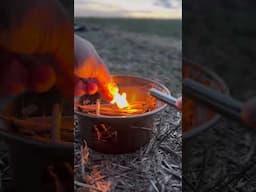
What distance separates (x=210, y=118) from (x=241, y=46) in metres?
0.23

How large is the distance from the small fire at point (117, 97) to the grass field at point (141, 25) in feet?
7.14

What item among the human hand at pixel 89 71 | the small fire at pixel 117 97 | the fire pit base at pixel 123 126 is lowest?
the fire pit base at pixel 123 126

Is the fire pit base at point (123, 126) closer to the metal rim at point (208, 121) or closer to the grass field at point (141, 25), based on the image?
the metal rim at point (208, 121)

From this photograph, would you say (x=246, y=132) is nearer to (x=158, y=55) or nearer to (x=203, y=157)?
(x=203, y=157)

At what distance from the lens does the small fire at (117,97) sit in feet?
6.78

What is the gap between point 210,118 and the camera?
1.36m

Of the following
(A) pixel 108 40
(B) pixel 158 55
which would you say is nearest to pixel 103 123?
(B) pixel 158 55

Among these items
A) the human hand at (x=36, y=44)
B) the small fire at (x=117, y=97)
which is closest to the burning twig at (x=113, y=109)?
the small fire at (x=117, y=97)

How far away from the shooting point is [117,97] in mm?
2102

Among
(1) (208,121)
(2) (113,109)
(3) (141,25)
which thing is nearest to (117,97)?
(2) (113,109)

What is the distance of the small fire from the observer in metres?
2.07

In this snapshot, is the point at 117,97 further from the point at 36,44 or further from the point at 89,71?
the point at 36,44

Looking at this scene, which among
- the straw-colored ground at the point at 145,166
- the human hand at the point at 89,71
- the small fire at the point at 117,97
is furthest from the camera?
the small fire at the point at 117,97

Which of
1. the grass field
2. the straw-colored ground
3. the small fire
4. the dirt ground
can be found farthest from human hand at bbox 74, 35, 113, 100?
the grass field
